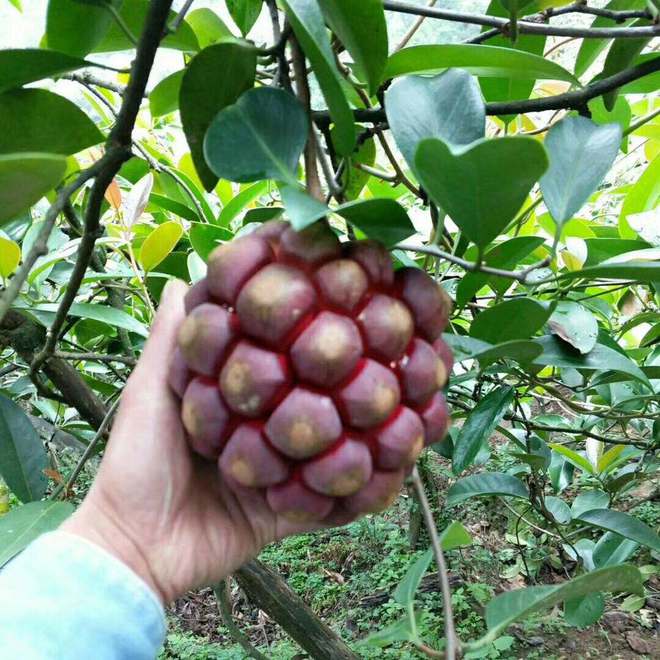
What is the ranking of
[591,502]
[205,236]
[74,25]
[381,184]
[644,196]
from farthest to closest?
[591,502]
[381,184]
[644,196]
[205,236]
[74,25]

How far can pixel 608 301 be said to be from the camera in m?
1.18

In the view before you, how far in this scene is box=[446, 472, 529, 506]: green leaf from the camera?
1061mm

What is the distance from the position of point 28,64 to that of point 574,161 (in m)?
0.47

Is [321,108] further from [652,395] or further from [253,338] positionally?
[652,395]

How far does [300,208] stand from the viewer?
0.40 m

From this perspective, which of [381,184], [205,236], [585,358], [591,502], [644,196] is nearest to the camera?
[585,358]

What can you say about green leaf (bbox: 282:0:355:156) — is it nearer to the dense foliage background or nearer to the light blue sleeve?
the dense foliage background

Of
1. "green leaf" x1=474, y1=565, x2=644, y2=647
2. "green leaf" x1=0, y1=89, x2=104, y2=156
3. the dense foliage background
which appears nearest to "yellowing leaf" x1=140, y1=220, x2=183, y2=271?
the dense foliage background

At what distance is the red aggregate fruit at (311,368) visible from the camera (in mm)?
424

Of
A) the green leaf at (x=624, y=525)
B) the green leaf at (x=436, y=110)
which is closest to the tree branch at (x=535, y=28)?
the green leaf at (x=436, y=110)

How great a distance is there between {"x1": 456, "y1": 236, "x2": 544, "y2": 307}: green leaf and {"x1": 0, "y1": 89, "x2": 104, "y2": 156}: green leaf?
40 centimetres

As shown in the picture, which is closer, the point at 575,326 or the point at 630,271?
the point at 630,271

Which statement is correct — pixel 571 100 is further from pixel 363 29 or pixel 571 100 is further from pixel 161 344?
pixel 161 344

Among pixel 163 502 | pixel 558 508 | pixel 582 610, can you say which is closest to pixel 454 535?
pixel 163 502
